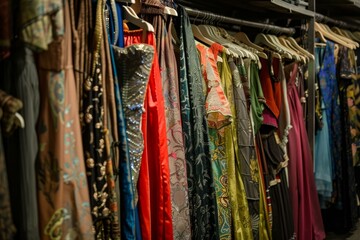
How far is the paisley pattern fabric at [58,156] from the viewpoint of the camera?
797mm

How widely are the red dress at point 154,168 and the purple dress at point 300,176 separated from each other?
828mm

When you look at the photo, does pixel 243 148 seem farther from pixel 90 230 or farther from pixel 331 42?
pixel 331 42

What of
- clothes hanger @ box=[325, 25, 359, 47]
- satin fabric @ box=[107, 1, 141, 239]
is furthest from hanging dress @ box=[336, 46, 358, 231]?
satin fabric @ box=[107, 1, 141, 239]

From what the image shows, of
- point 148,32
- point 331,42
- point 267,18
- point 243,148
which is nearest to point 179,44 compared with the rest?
point 148,32

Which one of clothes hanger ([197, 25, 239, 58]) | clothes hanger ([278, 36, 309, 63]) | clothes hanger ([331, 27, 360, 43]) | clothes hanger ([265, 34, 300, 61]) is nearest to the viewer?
clothes hanger ([197, 25, 239, 58])

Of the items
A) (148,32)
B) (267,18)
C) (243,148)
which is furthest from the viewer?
(267,18)

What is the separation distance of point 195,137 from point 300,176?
76cm

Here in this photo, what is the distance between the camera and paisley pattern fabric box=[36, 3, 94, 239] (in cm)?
80

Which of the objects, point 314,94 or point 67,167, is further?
point 314,94

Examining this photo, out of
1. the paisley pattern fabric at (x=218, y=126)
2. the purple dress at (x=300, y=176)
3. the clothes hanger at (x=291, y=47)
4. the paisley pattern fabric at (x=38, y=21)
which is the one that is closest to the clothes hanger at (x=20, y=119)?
the paisley pattern fabric at (x=38, y=21)

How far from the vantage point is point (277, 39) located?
1.98m

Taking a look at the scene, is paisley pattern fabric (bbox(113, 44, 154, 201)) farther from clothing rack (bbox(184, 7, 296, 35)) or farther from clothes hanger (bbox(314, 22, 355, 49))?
clothes hanger (bbox(314, 22, 355, 49))

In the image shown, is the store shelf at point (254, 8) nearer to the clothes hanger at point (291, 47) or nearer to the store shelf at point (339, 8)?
the clothes hanger at point (291, 47)

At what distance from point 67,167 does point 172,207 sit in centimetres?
46
